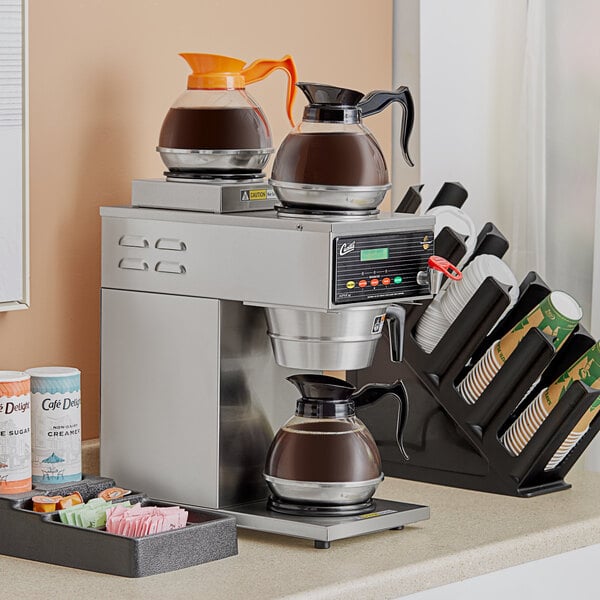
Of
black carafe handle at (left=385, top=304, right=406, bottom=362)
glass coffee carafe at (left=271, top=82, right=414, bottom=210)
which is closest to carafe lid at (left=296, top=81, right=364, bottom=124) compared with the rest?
glass coffee carafe at (left=271, top=82, right=414, bottom=210)

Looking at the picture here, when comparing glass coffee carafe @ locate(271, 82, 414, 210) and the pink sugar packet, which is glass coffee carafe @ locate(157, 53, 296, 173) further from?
the pink sugar packet

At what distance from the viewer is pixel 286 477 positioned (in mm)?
1520

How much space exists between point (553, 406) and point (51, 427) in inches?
26.5

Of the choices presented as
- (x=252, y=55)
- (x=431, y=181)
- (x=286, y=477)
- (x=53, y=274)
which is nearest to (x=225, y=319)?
(x=286, y=477)

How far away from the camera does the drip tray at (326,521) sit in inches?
57.7

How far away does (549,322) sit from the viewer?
1.75 meters

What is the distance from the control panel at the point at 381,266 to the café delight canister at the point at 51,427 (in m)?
0.38

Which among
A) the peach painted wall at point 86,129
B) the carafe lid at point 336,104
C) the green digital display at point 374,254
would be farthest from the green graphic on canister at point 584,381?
the peach painted wall at point 86,129

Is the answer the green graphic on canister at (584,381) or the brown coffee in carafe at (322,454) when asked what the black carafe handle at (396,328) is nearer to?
the brown coffee in carafe at (322,454)

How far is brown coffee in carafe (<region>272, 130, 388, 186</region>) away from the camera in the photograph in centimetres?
144

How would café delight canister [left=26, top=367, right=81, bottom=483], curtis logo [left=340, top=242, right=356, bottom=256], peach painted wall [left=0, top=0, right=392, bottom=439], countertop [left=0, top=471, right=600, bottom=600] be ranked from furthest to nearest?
peach painted wall [left=0, top=0, right=392, bottom=439] < café delight canister [left=26, top=367, right=81, bottom=483] < curtis logo [left=340, top=242, right=356, bottom=256] < countertop [left=0, top=471, right=600, bottom=600]

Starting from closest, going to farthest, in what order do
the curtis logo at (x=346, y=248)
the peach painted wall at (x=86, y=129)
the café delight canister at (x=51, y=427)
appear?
the curtis logo at (x=346, y=248) < the café delight canister at (x=51, y=427) < the peach painted wall at (x=86, y=129)

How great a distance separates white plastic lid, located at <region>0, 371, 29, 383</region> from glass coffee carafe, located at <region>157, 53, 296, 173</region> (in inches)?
13.0

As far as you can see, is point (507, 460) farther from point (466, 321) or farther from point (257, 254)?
point (257, 254)
